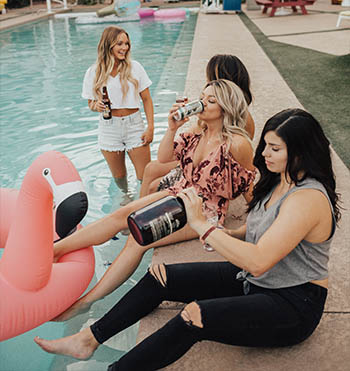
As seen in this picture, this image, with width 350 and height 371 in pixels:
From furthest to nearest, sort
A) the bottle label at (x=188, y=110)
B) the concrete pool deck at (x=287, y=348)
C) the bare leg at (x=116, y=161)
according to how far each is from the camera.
A: 1. the bare leg at (x=116, y=161)
2. the bottle label at (x=188, y=110)
3. the concrete pool deck at (x=287, y=348)

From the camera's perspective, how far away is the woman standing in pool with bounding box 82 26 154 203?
3865 millimetres

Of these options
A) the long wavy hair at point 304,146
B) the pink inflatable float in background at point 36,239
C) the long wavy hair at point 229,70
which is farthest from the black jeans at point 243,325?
the long wavy hair at point 229,70

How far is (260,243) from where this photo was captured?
6.02 feet

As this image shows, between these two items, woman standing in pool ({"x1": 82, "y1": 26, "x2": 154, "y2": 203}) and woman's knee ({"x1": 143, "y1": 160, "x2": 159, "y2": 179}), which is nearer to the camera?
woman's knee ({"x1": 143, "y1": 160, "x2": 159, "y2": 179})

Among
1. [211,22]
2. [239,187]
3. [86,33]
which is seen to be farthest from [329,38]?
[239,187]

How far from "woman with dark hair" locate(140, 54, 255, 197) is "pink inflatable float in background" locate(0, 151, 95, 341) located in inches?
45.1

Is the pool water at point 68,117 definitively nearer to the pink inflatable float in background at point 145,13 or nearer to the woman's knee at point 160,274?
the woman's knee at point 160,274

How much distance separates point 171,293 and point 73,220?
0.60 m

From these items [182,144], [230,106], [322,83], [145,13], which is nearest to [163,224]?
[230,106]

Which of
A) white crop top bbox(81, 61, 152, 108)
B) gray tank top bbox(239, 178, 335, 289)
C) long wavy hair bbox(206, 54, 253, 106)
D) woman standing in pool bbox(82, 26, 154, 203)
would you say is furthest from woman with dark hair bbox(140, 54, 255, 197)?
gray tank top bbox(239, 178, 335, 289)

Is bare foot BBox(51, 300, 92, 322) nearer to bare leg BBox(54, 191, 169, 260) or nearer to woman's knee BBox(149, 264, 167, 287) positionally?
bare leg BBox(54, 191, 169, 260)

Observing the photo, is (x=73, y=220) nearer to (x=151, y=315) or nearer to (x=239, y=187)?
(x=151, y=315)

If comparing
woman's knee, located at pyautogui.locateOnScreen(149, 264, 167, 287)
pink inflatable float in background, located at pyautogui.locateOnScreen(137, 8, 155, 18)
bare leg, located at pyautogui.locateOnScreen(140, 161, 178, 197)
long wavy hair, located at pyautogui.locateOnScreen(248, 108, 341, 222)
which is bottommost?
pink inflatable float in background, located at pyautogui.locateOnScreen(137, 8, 155, 18)

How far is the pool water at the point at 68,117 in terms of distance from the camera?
2824mm
